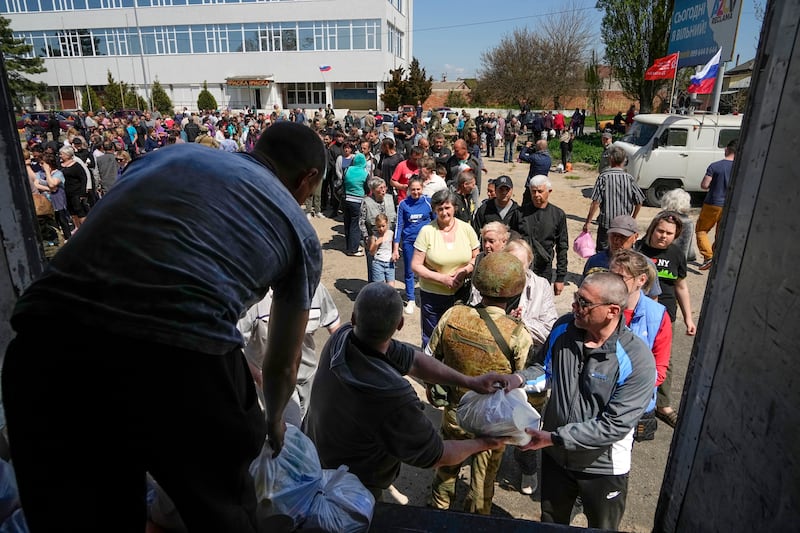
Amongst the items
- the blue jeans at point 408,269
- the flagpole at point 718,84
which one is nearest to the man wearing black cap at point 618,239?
the blue jeans at point 408,269

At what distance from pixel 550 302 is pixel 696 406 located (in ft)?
7.82

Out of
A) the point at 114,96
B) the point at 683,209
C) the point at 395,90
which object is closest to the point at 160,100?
the point at 114,96

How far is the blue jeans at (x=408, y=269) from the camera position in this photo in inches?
237

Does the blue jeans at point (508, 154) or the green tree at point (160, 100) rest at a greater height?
the green tree at point (160, 100)

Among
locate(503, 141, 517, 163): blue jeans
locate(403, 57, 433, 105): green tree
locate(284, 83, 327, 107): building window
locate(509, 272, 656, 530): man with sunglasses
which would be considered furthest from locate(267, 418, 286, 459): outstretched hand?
locate(284, 83, 327, 107): building window

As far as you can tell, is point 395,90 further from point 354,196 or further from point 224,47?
point 354,196

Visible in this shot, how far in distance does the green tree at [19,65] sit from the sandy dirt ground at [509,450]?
155 feet

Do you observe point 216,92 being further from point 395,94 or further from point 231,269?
point 231,269

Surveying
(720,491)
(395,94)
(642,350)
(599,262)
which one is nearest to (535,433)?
(642,350)

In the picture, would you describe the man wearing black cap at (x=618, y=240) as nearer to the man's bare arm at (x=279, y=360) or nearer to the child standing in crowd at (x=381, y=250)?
the child standing in crowd at (x=381, y=250)

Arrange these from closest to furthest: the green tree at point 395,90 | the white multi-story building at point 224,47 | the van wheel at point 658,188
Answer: the van wheel at point 658,188, the green tree at point 395,90, the white multi-story building at point 224,47

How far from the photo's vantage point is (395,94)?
44.8 meters

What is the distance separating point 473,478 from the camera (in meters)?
3.04

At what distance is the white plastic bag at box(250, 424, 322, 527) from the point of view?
62.9 inches
